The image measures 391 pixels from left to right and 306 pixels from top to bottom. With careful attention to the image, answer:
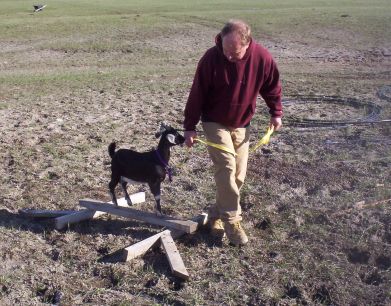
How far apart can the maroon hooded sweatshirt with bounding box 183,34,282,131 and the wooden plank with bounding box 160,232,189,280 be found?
95cm

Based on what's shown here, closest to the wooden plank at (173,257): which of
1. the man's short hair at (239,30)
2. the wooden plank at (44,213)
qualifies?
the wooden plank at (44,213)

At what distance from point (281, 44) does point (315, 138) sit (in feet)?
36.9

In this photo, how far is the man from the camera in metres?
4.55

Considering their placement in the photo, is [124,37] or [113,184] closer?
[113,184]

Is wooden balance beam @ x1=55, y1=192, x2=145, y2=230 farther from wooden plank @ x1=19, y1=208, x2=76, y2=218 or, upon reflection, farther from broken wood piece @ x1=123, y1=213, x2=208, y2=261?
broken wood piece @ x1=123, y1=213, x2=208, y2=261

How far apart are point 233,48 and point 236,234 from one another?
160 centimetres

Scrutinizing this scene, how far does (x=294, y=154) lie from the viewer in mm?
7344

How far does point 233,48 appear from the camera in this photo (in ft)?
14.4

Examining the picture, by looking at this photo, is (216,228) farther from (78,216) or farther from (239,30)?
(239,30)

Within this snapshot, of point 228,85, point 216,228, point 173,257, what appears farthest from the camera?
point 216,228

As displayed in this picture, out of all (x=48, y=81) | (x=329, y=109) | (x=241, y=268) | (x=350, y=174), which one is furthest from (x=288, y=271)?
(x=48, y=81)

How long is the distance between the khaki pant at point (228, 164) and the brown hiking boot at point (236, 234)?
0.04 m

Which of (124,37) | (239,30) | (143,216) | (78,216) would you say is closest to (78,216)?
(78,216)

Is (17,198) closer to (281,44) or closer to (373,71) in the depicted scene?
(373,71)
